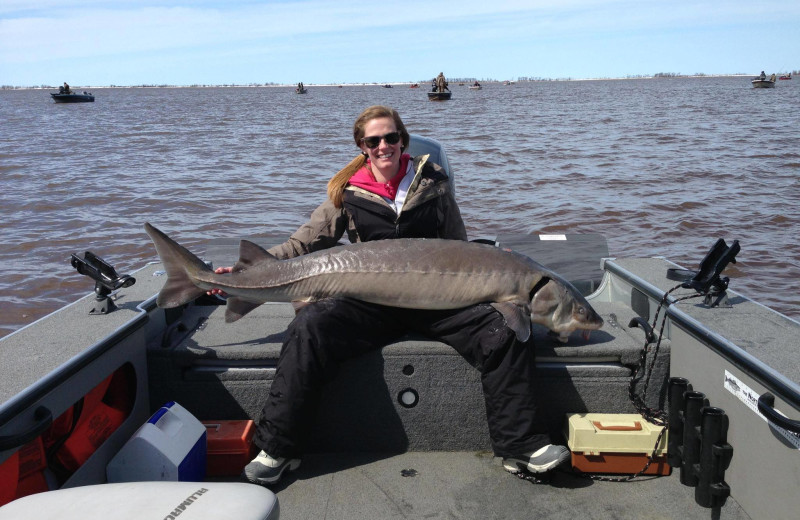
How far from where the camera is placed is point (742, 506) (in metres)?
3.06

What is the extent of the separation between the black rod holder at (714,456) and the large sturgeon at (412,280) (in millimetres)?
A: 799

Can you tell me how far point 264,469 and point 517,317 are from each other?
4.81 ft

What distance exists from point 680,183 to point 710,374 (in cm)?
1370

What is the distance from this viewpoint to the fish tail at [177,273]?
3.67m

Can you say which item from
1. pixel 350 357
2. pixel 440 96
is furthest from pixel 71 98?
pixel 350 357

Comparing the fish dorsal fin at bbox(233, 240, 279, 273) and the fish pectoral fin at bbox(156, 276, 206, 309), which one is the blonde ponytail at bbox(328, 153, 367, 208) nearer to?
the fish dorsal fin at bbox(233, 240, 279, 273)

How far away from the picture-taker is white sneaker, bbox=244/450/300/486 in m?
3.38

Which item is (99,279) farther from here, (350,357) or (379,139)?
(379,139)

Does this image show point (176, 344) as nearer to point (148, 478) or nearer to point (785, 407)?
point (148, 478)

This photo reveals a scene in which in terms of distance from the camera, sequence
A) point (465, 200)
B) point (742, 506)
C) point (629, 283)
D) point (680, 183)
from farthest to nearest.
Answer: point (680, 183)
point (465, 200)
point (629, 283)
point (742, 506)

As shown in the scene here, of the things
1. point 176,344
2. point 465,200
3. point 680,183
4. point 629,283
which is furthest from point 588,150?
point 176,344

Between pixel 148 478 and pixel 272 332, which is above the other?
pixel 272 332

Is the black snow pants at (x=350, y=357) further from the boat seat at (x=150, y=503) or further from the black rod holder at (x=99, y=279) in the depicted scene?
the boat seat at (x=150, y=503)

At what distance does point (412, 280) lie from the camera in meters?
3.66
